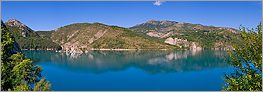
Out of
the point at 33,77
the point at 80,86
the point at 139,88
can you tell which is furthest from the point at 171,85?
the point at 33,77

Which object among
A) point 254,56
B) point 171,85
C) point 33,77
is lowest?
point 171,85

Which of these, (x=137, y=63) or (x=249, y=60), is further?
(x=137, y=63)

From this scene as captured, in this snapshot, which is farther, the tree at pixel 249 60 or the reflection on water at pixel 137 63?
the reflection on water at pixel 137 63

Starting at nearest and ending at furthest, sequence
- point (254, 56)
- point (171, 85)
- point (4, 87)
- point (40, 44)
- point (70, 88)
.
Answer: point (4, 87)
point (254, 56)
point (70, 88)
point (171, 85)
point (40, 44)

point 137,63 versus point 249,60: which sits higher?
point 249,60

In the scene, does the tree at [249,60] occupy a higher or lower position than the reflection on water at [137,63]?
higher

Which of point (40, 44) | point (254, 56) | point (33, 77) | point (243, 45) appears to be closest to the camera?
point (254, 56)

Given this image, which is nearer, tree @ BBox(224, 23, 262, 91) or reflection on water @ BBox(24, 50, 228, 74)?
tree @ BBox(224, 23, 262, 91)

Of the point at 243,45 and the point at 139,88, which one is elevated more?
the point at 243,45

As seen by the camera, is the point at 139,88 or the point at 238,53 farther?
the point at 139,88

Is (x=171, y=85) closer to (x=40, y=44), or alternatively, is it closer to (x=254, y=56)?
(x=254, y=56)

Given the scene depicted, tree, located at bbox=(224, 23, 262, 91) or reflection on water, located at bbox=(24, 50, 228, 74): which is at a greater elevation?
tree, located at bbox=(224, 23, 262, 91)
